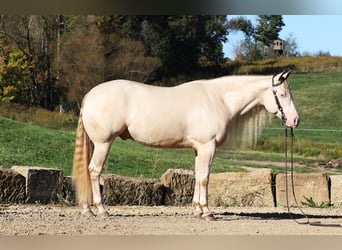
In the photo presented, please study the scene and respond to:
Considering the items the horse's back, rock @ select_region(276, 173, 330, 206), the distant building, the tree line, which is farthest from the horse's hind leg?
the distant building

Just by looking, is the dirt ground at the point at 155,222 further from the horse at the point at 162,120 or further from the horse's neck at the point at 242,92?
the horse's neck at the point at 242,92

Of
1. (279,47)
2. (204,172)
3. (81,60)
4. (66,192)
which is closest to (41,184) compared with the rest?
(66,192)

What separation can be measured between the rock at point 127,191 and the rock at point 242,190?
2.57ft

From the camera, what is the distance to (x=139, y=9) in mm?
10195

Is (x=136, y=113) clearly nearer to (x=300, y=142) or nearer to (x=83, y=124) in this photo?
(x=83, y=124)

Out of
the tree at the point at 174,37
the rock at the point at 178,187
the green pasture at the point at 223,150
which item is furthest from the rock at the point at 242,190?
the tree at the point at 174,37

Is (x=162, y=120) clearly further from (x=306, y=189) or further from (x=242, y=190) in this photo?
(x=306, y=189)

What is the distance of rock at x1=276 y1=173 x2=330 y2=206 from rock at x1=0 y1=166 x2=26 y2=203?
10.7 feet

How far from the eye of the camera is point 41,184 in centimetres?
1020

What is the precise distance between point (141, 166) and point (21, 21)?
3.04 metres

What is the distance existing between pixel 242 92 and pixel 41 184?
2.91 m

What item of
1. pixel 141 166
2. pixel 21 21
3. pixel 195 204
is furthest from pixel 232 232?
pixel 21 21

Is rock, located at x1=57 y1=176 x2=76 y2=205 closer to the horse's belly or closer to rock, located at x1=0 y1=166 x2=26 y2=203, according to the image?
rock, located at x1=0 y1=166 x2=26 y2=203

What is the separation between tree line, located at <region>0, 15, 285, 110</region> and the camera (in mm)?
12906
